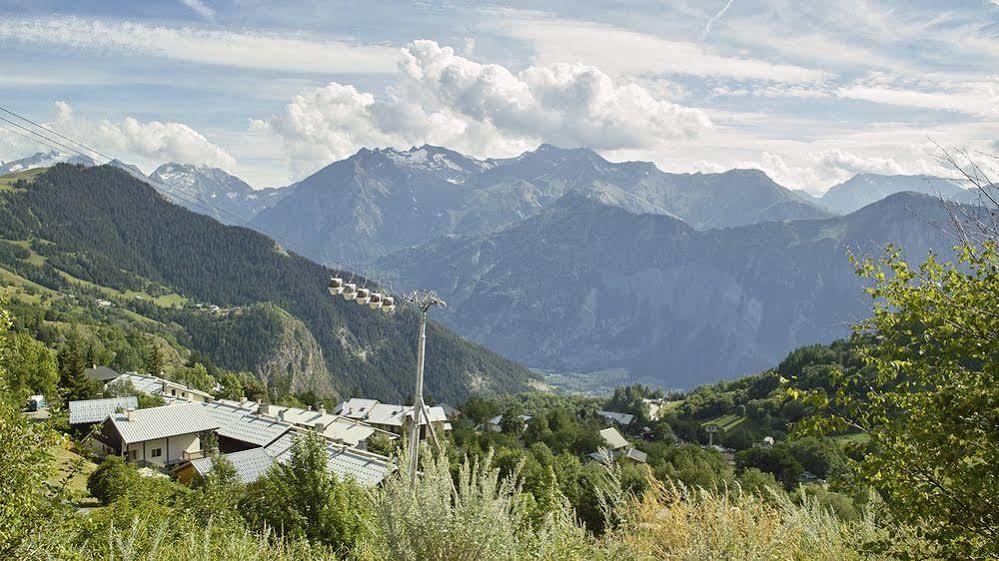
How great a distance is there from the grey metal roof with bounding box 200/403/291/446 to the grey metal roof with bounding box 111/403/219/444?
1664 millimetres

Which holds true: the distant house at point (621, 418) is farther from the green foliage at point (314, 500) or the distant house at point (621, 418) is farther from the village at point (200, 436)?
the green foliage at point (314, 500)

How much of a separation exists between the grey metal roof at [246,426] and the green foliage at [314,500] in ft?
118

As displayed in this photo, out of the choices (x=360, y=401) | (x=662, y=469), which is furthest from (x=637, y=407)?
(x=662, y=469)

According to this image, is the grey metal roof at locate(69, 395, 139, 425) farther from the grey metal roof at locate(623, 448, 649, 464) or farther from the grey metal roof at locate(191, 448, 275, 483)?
the grey metal roof at locate(623, 448, 649, 464)

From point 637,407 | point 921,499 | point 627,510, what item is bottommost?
point 637,407

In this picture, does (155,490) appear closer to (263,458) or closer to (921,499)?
(263,458)

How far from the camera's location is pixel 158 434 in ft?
169

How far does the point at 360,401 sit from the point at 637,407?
58.9 metres

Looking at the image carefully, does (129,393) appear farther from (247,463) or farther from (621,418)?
(621,418)

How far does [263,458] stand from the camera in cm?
4600

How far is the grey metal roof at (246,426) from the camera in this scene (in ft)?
181

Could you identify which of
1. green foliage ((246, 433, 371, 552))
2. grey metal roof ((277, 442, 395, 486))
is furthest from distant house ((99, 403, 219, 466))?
green foliage ((246, 433, 371, 552))

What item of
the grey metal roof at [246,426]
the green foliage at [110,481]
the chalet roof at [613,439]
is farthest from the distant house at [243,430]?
the chalet roof at [613,439]

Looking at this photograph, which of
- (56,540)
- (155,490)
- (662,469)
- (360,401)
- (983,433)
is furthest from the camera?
(360,401)
